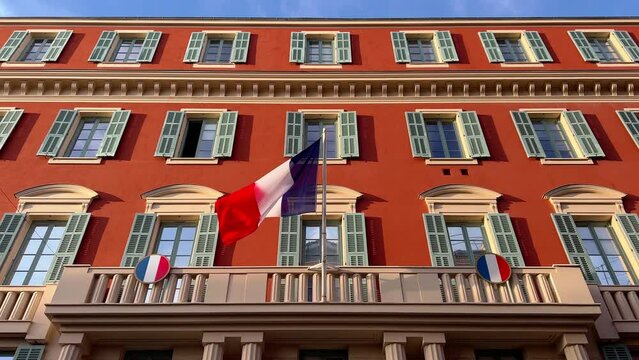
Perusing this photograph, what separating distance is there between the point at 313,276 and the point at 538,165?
7.43m

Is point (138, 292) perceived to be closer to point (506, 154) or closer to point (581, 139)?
point (506, 154)

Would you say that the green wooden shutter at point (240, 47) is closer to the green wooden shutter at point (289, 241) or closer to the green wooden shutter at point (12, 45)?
the green wooden shutter at point (12, 45)

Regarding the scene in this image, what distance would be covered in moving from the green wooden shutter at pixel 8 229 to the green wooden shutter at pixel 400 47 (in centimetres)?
1185

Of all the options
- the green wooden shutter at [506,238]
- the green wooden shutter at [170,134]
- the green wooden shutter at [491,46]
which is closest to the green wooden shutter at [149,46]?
the green wooden shutter at [170,134]

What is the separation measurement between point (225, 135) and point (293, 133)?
1.87 meters

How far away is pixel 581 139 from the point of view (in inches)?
647

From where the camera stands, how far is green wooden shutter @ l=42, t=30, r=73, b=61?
18900mm

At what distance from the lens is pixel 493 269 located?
11961 mm

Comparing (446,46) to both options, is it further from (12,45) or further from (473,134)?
(12,45)

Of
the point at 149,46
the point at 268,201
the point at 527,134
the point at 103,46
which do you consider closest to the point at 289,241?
the point at 268,201

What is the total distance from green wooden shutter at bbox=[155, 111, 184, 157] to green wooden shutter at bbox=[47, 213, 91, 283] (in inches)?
110

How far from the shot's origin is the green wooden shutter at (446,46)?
19203 millimetres

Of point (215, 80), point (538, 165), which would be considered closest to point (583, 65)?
point (538, 165)

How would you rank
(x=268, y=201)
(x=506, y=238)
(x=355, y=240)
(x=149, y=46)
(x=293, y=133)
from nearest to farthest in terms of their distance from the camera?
(x=268, y=201), (x=355, y=240), (x=506, y=238), (x=293, y=133), (x=149, y=46)
